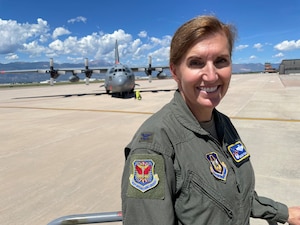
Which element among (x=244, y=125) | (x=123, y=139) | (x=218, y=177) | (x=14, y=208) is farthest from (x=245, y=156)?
(x=244, y=125)

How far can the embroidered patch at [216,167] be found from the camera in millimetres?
1504

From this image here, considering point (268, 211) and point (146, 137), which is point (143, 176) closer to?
point (146, 137)

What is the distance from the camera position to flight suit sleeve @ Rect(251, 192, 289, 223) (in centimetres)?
193

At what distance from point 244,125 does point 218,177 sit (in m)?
8.50

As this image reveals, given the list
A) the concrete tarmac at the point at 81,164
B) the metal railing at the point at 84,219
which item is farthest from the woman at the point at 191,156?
the concrete tarmac at the point at 81,164

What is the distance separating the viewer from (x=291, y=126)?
922 centimetres

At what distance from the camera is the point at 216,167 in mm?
1533

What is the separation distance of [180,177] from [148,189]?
21cm

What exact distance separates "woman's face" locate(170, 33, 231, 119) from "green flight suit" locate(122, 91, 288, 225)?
0.12 m

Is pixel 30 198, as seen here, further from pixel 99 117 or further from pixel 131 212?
pixel 99 117

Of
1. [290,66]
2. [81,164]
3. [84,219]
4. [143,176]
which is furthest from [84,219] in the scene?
[290,66]

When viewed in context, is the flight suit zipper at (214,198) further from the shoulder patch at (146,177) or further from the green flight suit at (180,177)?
the shoulder patch at (146,177)

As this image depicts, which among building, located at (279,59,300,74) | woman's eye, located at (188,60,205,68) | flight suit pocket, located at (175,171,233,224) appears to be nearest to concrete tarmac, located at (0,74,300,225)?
flight suit pocket, located at (175,171,233,224)

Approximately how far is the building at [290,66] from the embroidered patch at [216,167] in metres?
80.0
